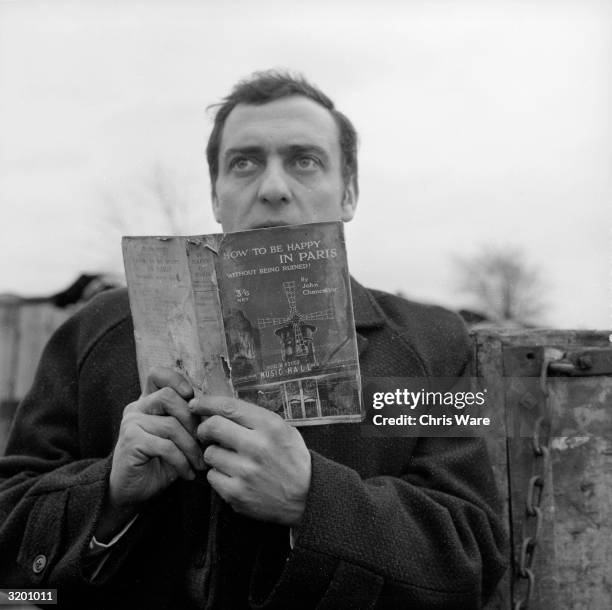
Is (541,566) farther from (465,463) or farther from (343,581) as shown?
(343,581)

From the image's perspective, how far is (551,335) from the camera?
2.03m

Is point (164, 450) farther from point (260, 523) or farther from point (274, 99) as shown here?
point (274, 99)

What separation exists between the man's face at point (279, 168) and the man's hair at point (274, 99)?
42 millimetres

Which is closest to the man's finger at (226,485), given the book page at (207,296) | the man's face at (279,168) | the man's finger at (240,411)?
the man's finger at (240,411)

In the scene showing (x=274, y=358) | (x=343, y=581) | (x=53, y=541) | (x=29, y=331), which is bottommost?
(x=343, y=581)

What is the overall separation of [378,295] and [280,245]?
789 mm

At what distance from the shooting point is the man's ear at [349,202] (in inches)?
89.4

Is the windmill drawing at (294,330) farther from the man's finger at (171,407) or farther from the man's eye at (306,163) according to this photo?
the man's eye at (306,163)

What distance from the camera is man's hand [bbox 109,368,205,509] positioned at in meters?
1.57

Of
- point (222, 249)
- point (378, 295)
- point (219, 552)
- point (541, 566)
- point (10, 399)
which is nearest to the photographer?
point (222, 249)

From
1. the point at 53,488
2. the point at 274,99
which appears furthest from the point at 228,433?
the point at 274,99

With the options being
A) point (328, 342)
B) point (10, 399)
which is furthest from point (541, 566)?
point (10, 399)

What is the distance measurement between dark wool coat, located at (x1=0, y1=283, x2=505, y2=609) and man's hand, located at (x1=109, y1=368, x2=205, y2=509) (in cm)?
16

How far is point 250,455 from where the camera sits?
58.6 inches
